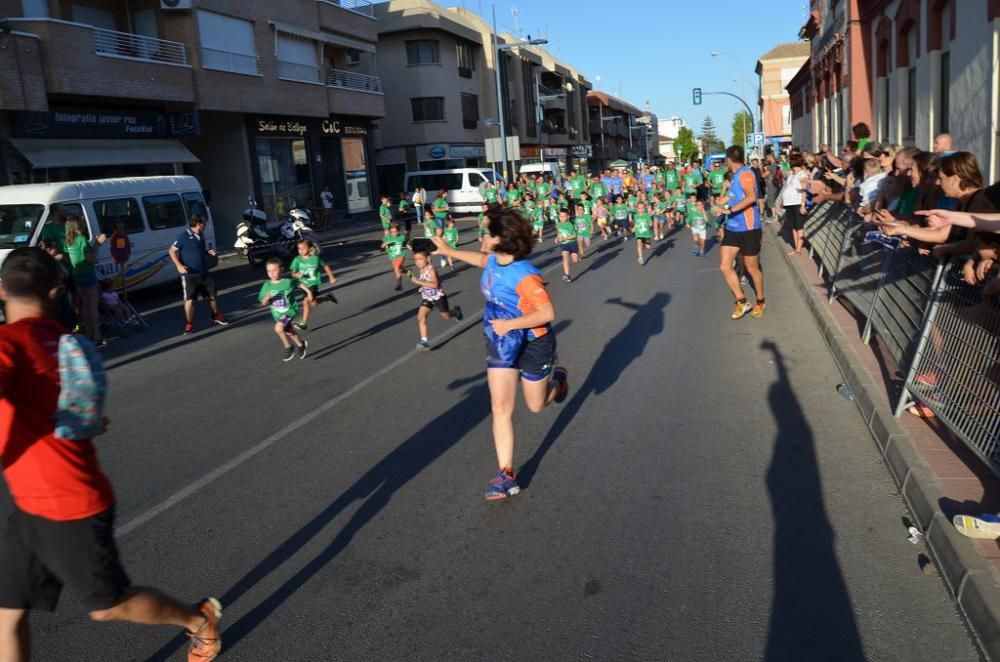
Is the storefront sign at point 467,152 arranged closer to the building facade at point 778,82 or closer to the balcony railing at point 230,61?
the balcony railing at point 230,61

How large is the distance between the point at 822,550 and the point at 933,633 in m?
0.78

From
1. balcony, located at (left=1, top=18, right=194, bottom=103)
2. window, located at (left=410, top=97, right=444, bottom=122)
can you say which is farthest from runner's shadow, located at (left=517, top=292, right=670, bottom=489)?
window, located at (left=410, top=97, right=444, bottom=122)

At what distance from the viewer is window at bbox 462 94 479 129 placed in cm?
5019

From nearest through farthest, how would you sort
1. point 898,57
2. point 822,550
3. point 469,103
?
point 822,550
point 898,57
point 469,103

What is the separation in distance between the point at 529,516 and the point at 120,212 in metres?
13.1

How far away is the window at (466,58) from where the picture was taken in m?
49.9

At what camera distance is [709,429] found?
20.2ft

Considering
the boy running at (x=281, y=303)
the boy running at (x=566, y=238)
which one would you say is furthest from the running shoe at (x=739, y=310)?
the boy running at (x=281, y=303)

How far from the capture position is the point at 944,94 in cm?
1659

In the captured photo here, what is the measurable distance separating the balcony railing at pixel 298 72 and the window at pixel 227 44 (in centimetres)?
168

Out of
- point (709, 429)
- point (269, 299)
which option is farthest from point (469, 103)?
point (709, 429)

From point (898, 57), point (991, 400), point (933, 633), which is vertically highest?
point (898, 57)

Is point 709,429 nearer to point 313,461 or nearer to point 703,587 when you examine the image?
point 703,587

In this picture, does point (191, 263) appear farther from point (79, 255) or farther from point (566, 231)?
point (566, 231)
